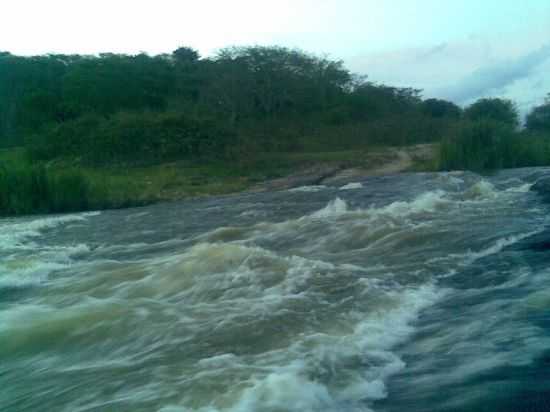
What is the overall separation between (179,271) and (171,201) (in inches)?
404

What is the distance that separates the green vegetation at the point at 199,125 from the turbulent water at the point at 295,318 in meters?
8.03

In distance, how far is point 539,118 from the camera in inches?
1246

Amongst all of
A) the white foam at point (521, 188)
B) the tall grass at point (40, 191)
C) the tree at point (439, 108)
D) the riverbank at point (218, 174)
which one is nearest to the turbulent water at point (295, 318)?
the white foam at point (521, 188)

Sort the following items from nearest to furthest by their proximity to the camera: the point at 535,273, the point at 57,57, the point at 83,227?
the point at 535,273, the point at 83,227, the point at 57,57

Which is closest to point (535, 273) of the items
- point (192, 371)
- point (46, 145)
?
point (192, 371)

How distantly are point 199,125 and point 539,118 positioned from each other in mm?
18824

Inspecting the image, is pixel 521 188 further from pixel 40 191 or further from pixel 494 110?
pixel 494 110

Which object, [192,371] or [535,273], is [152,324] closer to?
[192,371]

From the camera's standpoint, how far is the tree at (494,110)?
27.9m

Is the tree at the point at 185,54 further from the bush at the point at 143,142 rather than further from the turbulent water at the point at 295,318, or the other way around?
the turbulent water at the point at 295,318

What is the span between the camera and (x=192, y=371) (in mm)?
4457

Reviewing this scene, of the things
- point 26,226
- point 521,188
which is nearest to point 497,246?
point 521,188

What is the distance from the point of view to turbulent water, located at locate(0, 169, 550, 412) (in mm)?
3988

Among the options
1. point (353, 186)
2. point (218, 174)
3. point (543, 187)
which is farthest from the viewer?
point (218, 174)
